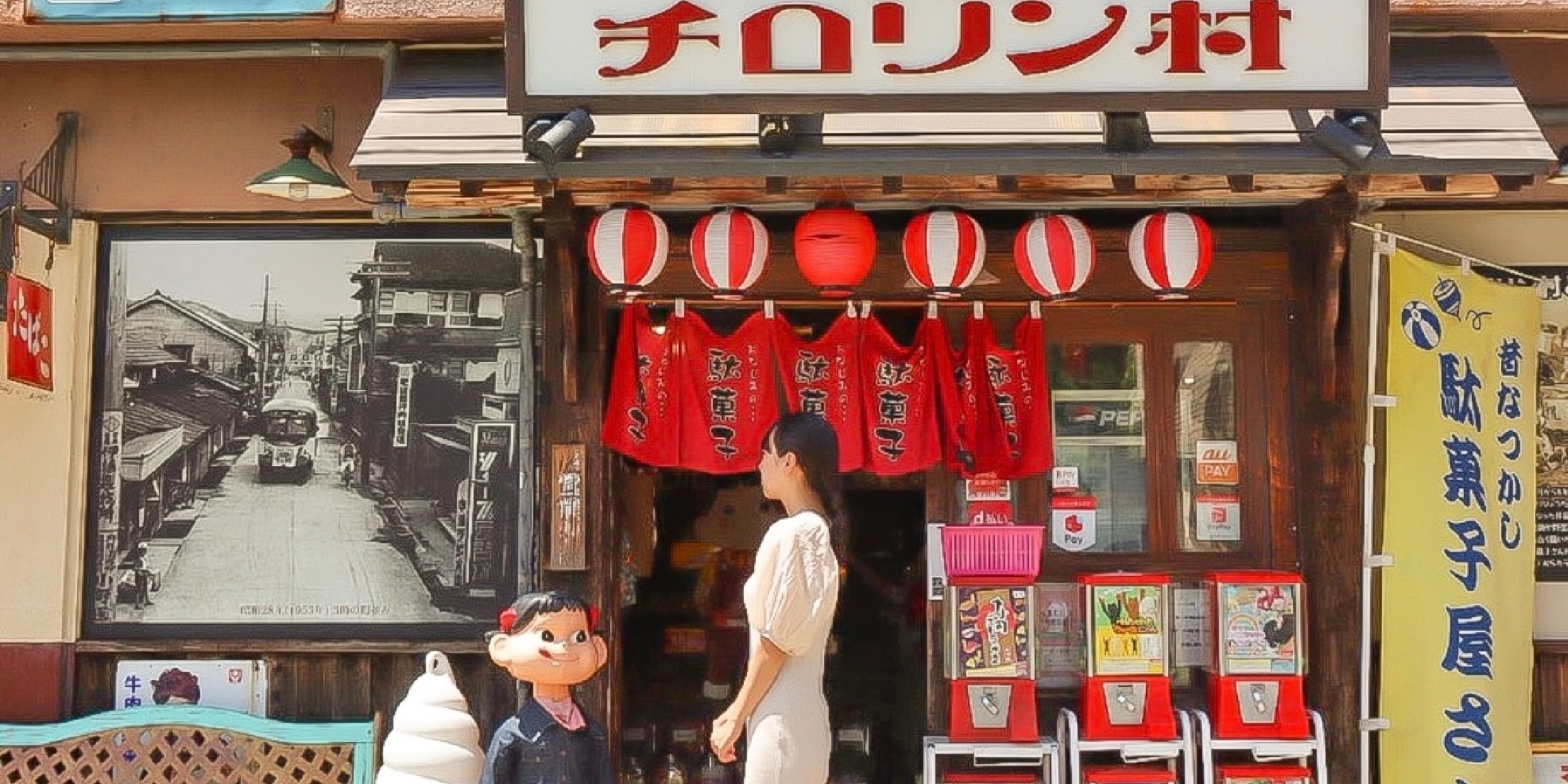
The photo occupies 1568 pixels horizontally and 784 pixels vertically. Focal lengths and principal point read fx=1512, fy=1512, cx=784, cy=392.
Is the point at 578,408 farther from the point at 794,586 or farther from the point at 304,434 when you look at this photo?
the point at 794,586

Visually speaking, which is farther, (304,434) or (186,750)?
(304,434)

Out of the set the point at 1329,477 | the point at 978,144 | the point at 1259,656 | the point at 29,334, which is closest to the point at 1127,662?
the point at 1259,656

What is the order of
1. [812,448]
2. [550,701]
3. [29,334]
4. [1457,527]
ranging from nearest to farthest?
[812,448] < [550,701] < [29,334] < [1457,527]

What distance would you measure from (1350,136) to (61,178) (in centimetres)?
706

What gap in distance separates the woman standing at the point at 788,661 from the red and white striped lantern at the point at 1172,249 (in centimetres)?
266

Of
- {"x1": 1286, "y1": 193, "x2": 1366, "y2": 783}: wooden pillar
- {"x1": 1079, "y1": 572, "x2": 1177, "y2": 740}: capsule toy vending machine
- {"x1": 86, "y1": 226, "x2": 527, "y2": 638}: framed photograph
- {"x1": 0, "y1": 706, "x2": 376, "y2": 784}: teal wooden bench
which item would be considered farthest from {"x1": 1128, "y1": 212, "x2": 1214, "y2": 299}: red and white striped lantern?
{"x1": 0, "y1": 706, "x2": 376, "y2": 784}: teal wooden bench

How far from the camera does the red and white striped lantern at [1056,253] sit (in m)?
7.77

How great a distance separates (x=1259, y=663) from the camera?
329 inches

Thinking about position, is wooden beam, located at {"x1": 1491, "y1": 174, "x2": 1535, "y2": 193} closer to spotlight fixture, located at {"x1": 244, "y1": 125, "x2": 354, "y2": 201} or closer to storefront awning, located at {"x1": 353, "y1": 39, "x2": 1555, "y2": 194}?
storefront awning, located at {"x1": 353, "y1": 39, "x2": 1555, "y2": 194}

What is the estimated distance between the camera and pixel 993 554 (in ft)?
27.6

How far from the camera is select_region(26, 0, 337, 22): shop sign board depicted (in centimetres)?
816

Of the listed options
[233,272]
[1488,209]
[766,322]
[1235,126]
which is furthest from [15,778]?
[1488,209]

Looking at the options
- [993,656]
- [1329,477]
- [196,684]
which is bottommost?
[196,684]

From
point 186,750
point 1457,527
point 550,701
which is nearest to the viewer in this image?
point 550,701
